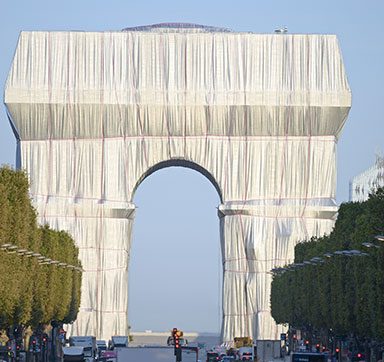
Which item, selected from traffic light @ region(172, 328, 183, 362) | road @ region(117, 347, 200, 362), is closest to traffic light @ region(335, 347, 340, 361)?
traffic light @ region(172, 328, 183, 362)

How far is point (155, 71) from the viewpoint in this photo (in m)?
93.1

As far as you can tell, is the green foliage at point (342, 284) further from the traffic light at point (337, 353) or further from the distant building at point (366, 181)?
the distant building at point (366, 181)

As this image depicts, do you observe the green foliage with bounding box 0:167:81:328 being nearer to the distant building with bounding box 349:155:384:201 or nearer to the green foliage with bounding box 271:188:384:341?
the green foliage with bounding box 271:188:384:341

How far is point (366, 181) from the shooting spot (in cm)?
14438

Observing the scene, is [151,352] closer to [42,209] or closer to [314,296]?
[314,296]

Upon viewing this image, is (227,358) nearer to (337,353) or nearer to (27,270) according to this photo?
(337,353)

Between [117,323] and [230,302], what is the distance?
639cm

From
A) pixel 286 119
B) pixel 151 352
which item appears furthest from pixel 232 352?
pixel 151 352

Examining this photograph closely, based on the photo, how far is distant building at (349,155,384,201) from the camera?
433 feet

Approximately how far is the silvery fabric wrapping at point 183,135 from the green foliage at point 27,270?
10084 mm

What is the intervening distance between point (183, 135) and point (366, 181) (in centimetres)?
5324

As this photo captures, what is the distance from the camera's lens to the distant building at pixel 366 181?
132000mm

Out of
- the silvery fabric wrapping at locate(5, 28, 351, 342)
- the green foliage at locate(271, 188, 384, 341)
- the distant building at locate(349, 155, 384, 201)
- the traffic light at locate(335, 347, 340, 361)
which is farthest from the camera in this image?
the distant building at locate(349, 155, 384, 201)

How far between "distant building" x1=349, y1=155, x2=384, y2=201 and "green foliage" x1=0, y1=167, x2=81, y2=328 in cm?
5212
